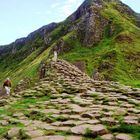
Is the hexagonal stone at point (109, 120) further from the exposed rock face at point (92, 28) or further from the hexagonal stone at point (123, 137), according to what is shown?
the exposed rock face at point (92, 28)

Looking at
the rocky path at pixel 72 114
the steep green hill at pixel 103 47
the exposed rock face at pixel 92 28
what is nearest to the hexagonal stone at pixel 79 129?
the rocky path at pixel 72 114

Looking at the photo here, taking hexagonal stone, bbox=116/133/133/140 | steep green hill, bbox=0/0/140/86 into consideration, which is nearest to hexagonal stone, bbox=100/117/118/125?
hexagonal stone, bbox=116/133/133/140

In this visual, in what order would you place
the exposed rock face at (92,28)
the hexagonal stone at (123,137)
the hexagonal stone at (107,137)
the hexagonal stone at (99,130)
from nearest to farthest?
the hexagonal stone at (123,137), the hexagonal stone at (107,137), the hexagonal stone at (99,130), the exposed rock face at (92,28)

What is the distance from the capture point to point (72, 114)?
16.7 metres

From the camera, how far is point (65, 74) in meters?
34.0

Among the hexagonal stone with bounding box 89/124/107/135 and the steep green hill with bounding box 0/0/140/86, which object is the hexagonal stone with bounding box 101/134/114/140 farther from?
the steep green hill with bounding box 0/0/140/86

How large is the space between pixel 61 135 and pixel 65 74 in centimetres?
2063

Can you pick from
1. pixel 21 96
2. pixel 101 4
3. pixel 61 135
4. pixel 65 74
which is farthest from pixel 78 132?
pixel 101 4

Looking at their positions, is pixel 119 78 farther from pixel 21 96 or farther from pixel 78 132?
pixel 78 132

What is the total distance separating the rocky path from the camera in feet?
44.3

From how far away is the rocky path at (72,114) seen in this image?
13.5 metres

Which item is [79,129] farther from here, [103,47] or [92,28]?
[92,28]

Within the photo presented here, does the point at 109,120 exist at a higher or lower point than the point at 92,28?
lower

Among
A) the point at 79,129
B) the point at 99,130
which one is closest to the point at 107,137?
the point at 99,130
